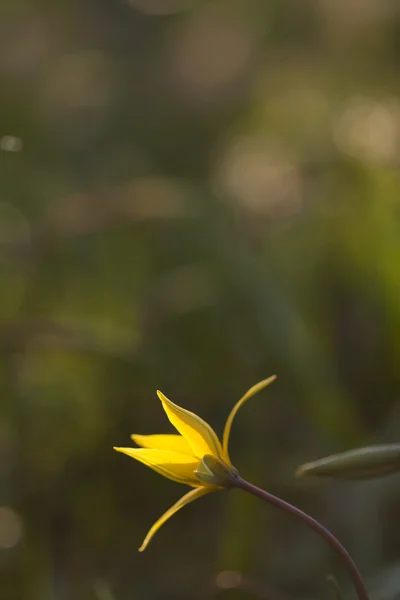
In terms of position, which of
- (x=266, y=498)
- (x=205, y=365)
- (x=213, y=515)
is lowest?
(x=213, y=515)

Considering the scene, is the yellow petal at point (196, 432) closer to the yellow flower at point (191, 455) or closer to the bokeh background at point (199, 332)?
the yellow flower at point (191, 455)

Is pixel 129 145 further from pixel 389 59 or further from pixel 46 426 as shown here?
pixel 46 426

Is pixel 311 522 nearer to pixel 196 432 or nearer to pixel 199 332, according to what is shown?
pixel 196 432

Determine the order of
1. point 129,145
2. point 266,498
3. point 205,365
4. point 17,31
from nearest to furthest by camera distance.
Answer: point 266,498 < point 205,365 < point 129,145 < point 17,31

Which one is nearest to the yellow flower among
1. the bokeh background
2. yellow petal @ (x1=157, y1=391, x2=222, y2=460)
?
yellow petal @ (x1=157, y1=391, x2=222, y2=460)

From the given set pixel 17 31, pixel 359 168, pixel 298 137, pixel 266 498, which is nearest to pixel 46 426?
pixel 266 498

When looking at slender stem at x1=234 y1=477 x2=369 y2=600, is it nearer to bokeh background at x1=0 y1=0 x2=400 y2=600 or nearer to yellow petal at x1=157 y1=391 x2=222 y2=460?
yellow petal at x1=157 y1=391 x2=222 y2=460

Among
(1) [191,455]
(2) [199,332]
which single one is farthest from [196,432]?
(2) [199,332]
